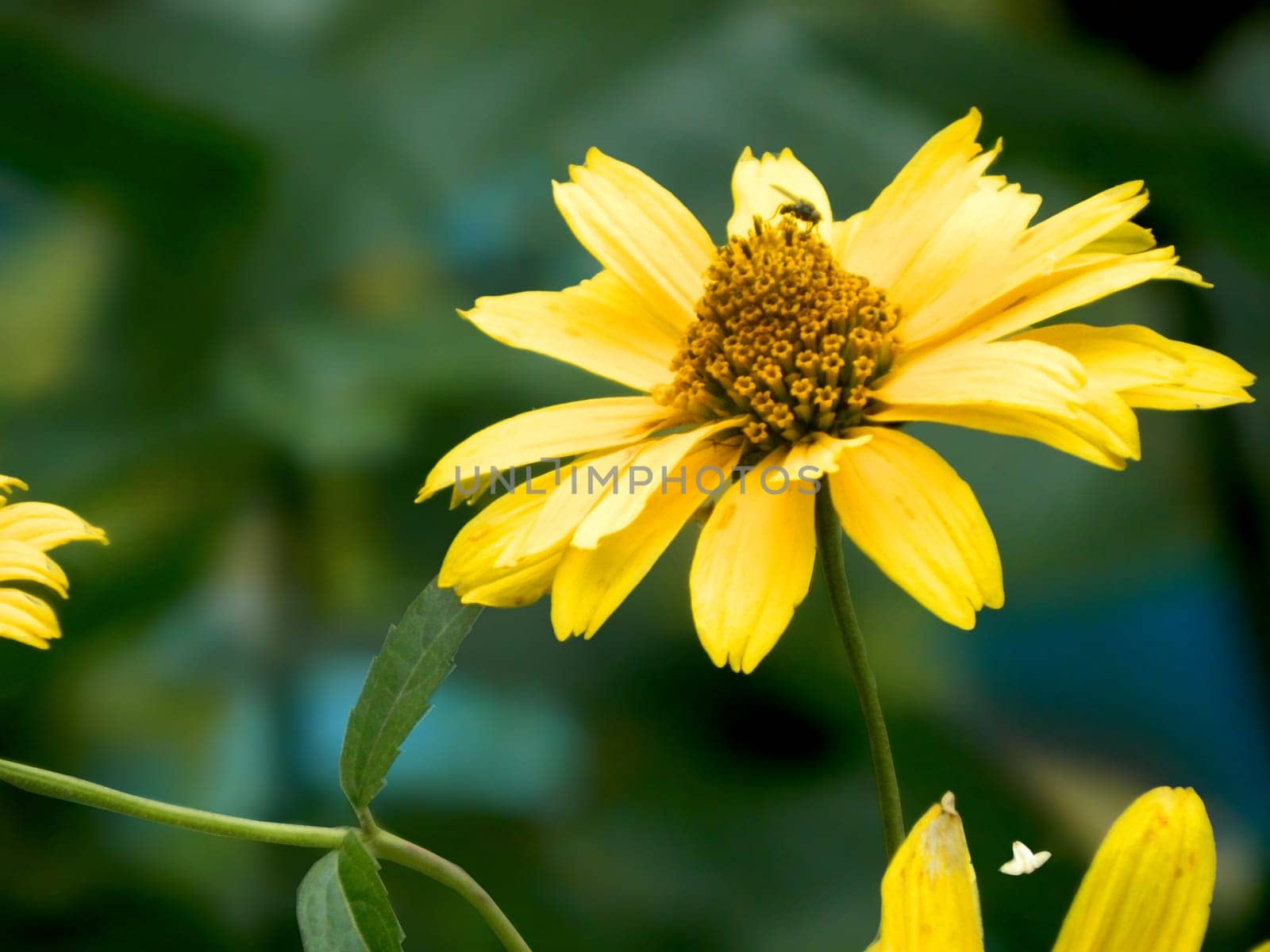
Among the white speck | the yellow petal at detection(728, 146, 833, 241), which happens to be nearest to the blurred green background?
the yellow petal at detection(728, 146, 833, 241)

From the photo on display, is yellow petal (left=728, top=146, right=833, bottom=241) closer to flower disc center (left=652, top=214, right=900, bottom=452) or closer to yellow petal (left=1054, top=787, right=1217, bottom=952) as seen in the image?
flower disc center (left=652, top=214, right=900, bottom=452)

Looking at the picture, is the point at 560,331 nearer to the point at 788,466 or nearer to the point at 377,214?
the point at 788,466

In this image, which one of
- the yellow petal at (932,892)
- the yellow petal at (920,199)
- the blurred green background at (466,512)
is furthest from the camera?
the blurred green background at (466,512)

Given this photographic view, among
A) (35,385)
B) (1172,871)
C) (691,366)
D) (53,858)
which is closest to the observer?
(1172,871)

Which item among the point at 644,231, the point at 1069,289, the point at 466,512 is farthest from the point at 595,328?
the point at 466,512

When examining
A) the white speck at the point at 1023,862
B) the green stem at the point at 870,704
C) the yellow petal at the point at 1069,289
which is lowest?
the white speck at the point at 1023,862

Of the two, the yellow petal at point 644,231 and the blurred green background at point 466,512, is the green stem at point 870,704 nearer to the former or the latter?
the yellow petal at point 644,231

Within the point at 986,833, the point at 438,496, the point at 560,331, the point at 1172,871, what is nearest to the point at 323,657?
the point at 438,496

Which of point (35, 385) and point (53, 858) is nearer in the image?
point (53, 858)

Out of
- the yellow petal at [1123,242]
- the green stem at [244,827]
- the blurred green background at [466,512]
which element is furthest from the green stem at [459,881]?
the blurred green background at [466,512]
